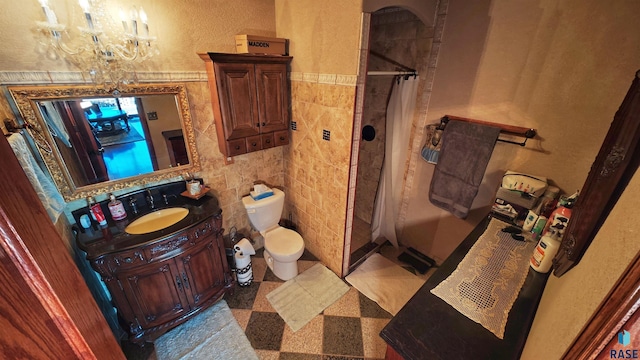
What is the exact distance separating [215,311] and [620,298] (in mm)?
2313

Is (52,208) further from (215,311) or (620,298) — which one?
(620,298)

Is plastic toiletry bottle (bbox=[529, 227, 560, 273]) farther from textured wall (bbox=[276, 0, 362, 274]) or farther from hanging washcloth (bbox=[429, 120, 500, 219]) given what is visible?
textured wall (bbox=[276, 0, 362, 274])

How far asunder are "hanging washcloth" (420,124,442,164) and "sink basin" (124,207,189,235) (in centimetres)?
206

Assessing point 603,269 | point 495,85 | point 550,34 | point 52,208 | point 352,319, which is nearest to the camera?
point 603,269

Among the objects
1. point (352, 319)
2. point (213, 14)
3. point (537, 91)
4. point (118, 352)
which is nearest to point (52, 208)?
point (118, 352)

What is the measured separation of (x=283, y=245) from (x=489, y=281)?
159 centimetres

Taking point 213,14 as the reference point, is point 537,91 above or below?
below

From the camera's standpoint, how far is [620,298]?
15.9 inches

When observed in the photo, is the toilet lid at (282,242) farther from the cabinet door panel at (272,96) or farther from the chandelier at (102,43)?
the chandelier at (102,43)

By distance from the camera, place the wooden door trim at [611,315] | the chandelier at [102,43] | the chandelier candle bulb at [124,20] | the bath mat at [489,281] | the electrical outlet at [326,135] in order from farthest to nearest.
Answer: the electrical outlet at [326,135] < the chandelier candle bulb at [124,20] < the chandelier at [102,43] < the bath mat at [489,281] < the wooden door trim at [611,315]

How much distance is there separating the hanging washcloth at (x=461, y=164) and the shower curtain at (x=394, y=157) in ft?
1.29

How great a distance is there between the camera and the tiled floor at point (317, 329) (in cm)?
174

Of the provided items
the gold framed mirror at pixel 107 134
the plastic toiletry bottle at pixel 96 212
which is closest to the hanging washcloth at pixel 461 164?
the gold framed mirror at pixel 107 134

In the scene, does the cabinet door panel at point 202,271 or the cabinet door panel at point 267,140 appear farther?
the cabinet door panel at point 267,140
